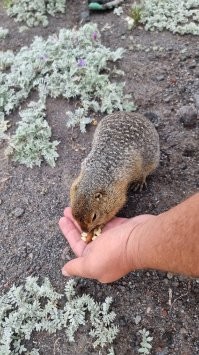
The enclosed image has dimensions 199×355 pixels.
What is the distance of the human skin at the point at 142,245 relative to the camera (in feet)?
9.36

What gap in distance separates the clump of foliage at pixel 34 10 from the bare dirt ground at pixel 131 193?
0.12m

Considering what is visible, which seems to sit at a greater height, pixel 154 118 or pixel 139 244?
pixel 139 244

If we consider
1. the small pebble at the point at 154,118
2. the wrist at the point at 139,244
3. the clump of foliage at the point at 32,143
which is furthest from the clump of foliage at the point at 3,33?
the wrist at the point at 139,244

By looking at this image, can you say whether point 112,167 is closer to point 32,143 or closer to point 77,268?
point 77,268

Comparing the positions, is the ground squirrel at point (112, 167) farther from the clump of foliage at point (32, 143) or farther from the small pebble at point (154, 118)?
the clump of foliage at point (32, 143)

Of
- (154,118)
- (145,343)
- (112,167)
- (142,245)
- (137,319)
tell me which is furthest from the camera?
(154,118)

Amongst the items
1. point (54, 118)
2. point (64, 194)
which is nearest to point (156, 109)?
point (54, 118)

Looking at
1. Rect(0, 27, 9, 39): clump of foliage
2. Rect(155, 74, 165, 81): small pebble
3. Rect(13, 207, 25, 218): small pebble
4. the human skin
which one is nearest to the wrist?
the human skin

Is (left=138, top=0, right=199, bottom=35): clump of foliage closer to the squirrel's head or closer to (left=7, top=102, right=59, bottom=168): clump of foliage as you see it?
(left=7, top=102, right=59, bottom=168): clump of foliage

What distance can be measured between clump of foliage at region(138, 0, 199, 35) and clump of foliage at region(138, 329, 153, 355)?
3768 millimetres

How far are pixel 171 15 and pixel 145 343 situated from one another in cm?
411

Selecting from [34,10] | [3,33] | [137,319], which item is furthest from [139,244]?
[34,10]

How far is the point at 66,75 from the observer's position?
5.54 meters

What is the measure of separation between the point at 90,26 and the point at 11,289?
347cm
